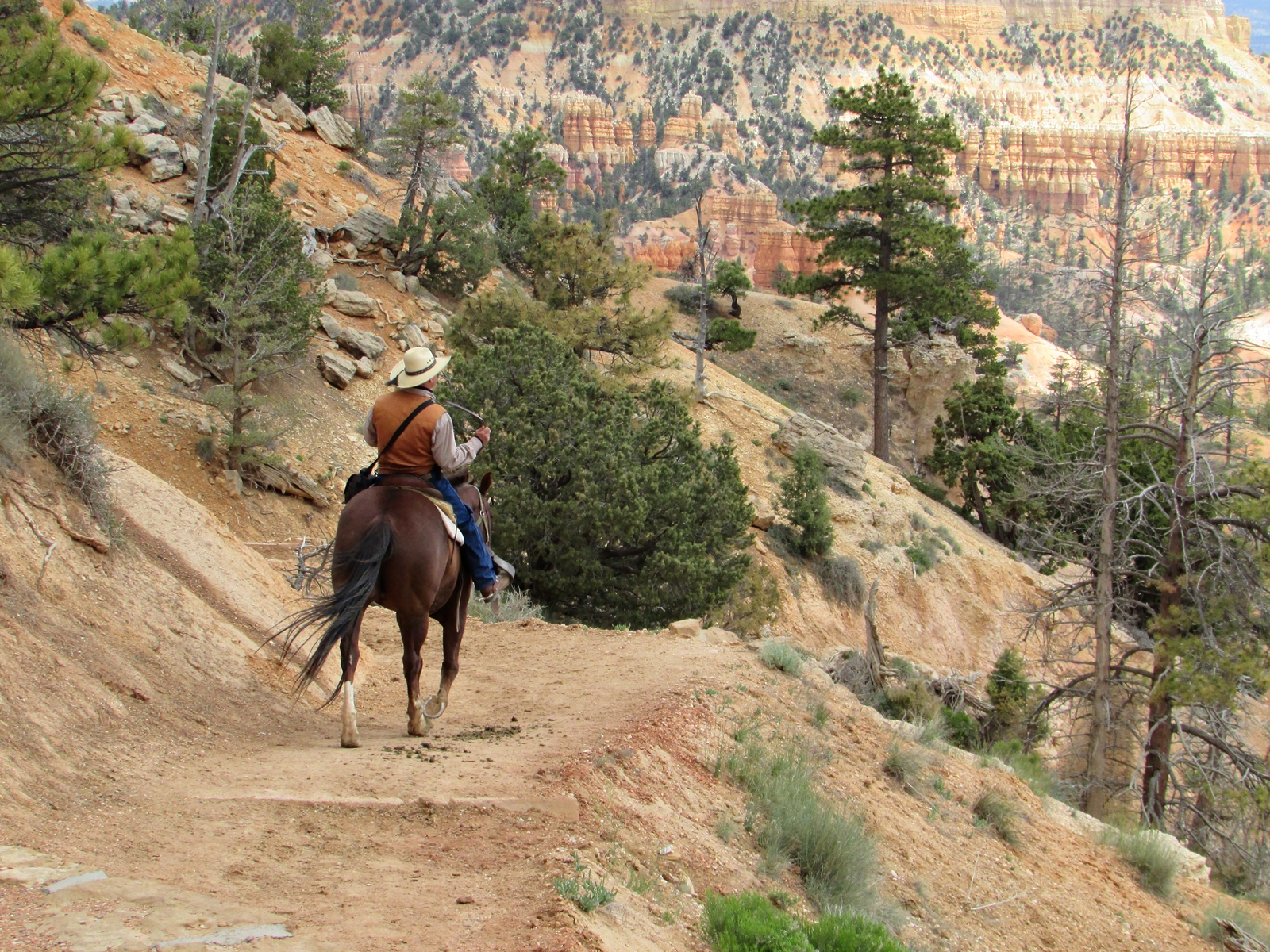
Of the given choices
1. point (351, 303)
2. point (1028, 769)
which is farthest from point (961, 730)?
point (351, 303)

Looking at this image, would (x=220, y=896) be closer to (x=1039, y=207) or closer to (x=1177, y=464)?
(x=1177, y=464)

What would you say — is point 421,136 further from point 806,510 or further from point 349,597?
point 349,597

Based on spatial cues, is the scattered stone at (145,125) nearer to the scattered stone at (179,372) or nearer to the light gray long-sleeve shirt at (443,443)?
the scattered stone at (179,372)

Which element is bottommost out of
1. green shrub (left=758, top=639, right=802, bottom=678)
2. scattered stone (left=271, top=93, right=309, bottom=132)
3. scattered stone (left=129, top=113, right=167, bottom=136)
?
green shrub (left=758, top=639, right=802, bottom=678)

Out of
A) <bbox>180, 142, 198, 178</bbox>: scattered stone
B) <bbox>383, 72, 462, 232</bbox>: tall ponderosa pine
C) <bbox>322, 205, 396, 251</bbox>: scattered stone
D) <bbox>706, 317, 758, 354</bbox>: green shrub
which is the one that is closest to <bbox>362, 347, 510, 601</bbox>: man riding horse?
<bbox>180, 142, 198, 178</bbox>: scattered stone

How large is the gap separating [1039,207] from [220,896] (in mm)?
159029

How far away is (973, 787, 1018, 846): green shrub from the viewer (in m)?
9.12

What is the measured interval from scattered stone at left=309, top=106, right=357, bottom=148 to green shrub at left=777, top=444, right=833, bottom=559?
21.9 metres

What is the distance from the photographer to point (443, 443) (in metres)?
7.42

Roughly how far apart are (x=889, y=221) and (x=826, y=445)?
843 cm

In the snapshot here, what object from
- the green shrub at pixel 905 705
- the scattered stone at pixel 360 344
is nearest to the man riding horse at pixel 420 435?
the green shrub at pixel 905 705

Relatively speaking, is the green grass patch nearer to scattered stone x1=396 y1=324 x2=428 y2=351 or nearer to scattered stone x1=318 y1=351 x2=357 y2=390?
scattered stone x1=318 y1=351 x2=357 y2=390

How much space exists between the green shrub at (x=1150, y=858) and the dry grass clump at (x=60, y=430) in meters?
9.59

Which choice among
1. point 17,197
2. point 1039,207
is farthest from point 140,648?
point 1039,207
